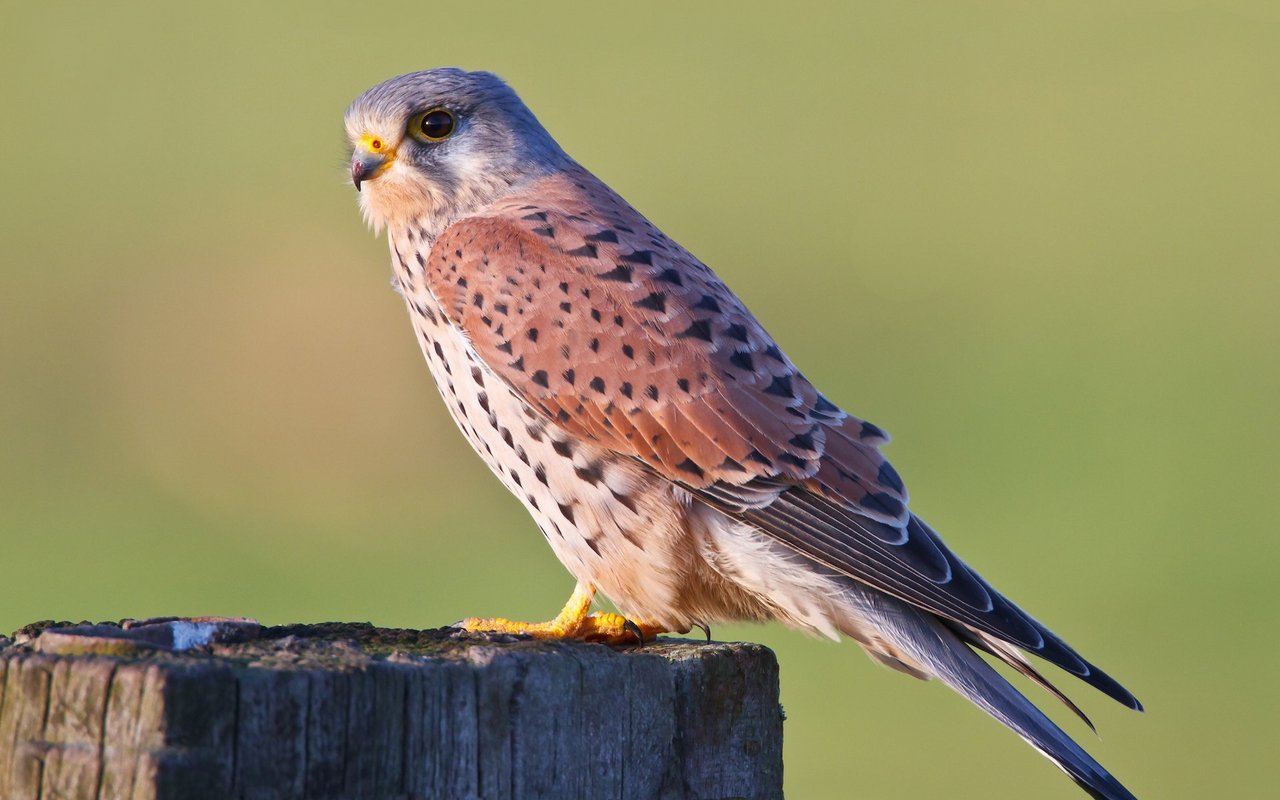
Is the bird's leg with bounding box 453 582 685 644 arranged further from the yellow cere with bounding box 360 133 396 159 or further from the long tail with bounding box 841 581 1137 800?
the yellow cere with bounding box 360 133 396 159

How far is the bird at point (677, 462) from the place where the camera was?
4414 mm

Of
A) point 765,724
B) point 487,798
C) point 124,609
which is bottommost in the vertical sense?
point 487,798

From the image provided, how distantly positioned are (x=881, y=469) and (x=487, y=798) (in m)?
2.05

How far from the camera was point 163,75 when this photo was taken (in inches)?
715

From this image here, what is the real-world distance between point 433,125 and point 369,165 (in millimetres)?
272

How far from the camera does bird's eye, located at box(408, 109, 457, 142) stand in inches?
220

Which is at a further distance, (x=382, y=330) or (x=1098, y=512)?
(x=382, y=330)

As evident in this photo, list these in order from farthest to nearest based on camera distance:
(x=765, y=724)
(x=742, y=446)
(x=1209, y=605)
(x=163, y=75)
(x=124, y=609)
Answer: (x=163, y=75) → (x=1209, y=605) → (x=124, y=609) → (x=742, y=446) → (x=765, y=724)

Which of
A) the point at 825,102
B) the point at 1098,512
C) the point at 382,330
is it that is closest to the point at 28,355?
the point at 382,330

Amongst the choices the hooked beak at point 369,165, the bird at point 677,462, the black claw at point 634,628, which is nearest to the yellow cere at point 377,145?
the hooked beak at point 369,165

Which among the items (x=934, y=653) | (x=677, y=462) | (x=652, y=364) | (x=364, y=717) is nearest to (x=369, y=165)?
(x=652, y=364)

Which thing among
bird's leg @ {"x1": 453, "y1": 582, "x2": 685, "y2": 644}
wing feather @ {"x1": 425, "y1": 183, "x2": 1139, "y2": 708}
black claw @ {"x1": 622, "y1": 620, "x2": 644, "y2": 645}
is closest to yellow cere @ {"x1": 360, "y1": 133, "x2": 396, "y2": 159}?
wing feather @ {"x1": 425, "y1": 183, "x2": 1139, "y2": 708}

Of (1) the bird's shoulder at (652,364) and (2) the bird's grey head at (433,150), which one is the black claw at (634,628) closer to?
(1) the bird's shoulder at (652,364)

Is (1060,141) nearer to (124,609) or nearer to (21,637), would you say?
(124,609)
